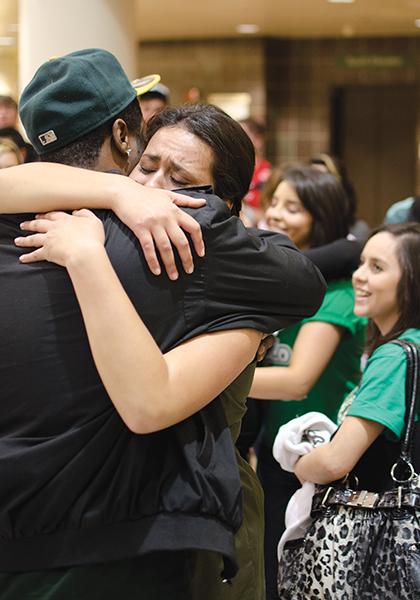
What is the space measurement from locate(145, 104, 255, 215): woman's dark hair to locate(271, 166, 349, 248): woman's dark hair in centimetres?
173

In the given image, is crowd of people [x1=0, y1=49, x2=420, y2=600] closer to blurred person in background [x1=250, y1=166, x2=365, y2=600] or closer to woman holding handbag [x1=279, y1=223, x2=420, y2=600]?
woman holding handbag [x1=279, y1=223, x2=420, y2=600]

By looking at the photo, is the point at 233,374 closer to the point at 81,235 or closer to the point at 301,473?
the point at 81,235

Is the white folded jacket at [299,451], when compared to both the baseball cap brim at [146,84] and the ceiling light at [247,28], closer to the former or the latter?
the baseball cap brim at [146,84]

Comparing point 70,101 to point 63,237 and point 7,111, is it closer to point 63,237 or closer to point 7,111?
point 63,237

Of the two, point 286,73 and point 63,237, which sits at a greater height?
point 63,237

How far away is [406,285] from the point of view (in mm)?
2537

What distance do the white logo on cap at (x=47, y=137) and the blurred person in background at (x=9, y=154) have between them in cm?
286

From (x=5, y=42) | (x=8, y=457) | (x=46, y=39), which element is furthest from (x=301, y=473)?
(x=5, y=42)

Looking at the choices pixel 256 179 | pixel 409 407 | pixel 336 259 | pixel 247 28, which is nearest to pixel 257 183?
pixel 256 179

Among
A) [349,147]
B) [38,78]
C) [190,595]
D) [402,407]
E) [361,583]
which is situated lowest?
[349,147]

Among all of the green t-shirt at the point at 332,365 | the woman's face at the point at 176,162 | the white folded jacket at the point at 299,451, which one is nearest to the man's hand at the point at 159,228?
the woman's face at the point at 176,162

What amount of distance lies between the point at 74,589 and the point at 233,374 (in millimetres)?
385

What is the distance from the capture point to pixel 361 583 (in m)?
2.06

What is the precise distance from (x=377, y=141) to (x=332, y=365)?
31.0ft
